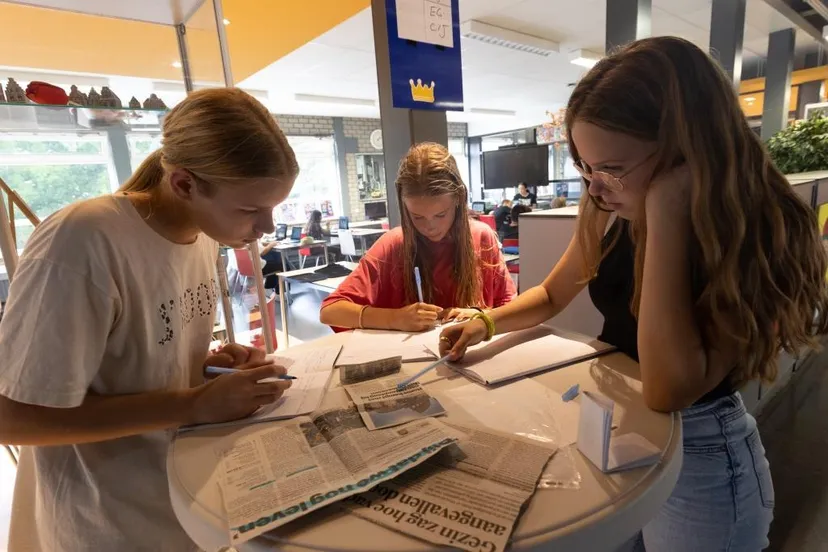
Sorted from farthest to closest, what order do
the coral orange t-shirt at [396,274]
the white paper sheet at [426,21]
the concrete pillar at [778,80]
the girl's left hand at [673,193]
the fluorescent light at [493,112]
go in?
the fluorescent light at [493,112], the concrete pillar at [778,80], the white paper sheet at [426,21], the coral orange t-shirt at [396,274], the girl's left hand at [673,193]

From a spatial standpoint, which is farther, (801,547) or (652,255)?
(801,547)

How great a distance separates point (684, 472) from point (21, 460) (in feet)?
4.12

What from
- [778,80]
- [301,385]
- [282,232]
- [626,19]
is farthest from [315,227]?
[301,385]

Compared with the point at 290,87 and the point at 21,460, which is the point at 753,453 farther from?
the point at 290,87

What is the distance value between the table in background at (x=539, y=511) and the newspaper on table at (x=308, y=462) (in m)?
0.02

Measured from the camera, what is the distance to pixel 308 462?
606 mm

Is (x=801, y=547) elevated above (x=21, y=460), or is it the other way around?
(x=21, y=460)

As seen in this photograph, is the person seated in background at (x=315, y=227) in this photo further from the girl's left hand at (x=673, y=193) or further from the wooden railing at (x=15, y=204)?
the girl's left hand at (x=673, y=193)

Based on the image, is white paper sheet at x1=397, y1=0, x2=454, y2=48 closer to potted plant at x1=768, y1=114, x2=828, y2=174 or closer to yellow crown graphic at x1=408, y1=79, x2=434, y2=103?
yellow crown graphic at x1=408, y1=79, x2=434, y2=103

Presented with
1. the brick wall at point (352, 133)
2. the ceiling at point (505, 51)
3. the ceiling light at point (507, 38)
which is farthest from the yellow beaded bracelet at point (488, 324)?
the brick wall at point (352, 133)

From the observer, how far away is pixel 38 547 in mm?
836

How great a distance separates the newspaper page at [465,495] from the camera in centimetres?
Result: 47

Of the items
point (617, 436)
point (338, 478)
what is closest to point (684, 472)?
point (617, 436)

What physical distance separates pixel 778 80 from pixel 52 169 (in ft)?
24.1
